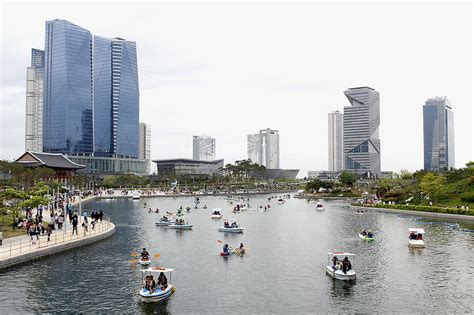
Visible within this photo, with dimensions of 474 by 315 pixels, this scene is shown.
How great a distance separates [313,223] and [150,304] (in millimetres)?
51991


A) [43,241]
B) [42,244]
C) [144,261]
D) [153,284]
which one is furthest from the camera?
[43,241]

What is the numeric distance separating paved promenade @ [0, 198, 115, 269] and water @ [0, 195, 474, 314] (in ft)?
3.19

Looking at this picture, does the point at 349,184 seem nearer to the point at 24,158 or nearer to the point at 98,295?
the point at 24,158

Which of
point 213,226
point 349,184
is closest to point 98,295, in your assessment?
point 213,226

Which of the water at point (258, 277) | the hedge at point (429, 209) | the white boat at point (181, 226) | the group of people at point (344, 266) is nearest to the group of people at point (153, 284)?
the water at point (258, 277)

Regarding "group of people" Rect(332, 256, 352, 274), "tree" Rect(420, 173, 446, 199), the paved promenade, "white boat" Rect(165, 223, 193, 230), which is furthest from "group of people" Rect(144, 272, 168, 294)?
"tree" Rect(420, 173, 446, 199)

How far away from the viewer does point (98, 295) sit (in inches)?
1232

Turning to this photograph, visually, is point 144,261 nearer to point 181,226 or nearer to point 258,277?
point 258,277

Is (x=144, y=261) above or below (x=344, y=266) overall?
below

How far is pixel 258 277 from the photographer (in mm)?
37188

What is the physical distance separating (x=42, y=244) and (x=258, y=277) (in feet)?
75.1

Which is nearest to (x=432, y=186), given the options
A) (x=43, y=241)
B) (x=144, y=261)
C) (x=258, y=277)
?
(x=258, y=277)

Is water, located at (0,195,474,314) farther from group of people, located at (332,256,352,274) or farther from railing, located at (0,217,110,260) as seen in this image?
railing, located at (0,217,110,260)

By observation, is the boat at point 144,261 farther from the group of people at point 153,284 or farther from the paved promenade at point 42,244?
the paved promenade at point 42,244
